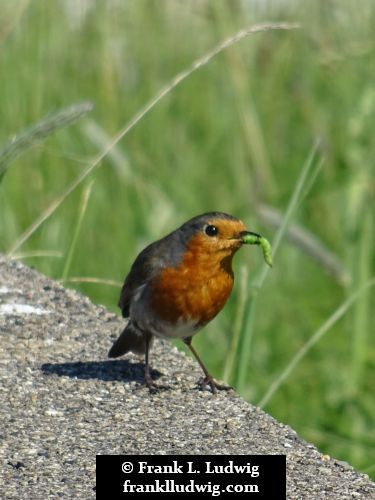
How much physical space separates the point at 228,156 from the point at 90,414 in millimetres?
3589

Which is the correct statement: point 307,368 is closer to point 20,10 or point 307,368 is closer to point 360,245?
point 360,245

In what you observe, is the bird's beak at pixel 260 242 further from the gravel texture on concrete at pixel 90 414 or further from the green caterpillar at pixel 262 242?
the gravel texture on concrete at pixel 90 414

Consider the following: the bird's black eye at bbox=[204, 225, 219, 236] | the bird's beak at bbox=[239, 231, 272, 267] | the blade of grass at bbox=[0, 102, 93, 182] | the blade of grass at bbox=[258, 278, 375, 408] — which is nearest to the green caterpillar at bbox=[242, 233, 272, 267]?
the bird's beak at bbox=[239, 231, 272, 267]

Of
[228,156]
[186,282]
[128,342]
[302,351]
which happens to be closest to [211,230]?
[186,282]

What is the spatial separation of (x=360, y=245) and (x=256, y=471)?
8.26 feet

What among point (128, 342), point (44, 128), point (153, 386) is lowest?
point (153, 386)

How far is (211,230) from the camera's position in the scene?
4.36 metres

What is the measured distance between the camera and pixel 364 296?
5.94 m

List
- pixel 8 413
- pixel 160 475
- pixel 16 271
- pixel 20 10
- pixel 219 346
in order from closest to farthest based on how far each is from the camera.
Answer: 1. pixel 160 475
2. pixel 8 413
3. pixel 16 271
4. pixel 20 10
5. pixel 219 346

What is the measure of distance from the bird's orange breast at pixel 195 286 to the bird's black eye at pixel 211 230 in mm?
28

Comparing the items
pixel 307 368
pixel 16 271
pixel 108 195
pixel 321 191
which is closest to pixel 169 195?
pixel 108 195

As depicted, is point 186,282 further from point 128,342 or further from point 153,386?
point 153,386

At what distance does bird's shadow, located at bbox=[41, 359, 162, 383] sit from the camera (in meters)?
4.14

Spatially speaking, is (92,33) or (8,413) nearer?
(8,413)
